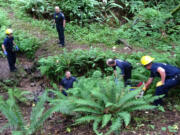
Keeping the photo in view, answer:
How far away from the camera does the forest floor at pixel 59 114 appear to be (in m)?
4.34

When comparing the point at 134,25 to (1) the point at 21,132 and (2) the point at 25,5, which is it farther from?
(1) the point at 21,132

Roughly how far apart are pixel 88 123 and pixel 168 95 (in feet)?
8.50

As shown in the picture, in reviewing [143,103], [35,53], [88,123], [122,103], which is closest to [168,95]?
[143,103]

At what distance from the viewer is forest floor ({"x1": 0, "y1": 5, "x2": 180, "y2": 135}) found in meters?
4.34

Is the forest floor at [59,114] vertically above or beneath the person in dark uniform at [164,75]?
beneath

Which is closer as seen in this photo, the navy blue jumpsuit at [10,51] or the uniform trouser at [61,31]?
the navy blue jumpsuit at [10,51]

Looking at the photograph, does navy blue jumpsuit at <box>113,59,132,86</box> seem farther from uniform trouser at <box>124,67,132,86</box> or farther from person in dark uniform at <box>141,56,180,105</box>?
person in dark uniform at <box>141,56,180,105</box>

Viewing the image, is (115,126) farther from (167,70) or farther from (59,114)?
(59,114)

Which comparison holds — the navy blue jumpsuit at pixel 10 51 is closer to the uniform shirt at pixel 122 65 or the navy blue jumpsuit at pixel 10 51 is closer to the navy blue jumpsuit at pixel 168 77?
the uniform shirt at pixel 122 65

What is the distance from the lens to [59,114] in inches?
240

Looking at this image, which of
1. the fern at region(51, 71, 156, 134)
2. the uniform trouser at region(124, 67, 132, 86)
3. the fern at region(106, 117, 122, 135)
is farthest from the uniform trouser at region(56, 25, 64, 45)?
the fern at region(106, 117, 122, 135)

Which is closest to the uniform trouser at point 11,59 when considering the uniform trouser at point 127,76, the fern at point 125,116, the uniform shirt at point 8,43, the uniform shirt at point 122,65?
the uniform shirt at point 8,43

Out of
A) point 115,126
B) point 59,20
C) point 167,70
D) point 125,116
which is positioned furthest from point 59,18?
point 115,126

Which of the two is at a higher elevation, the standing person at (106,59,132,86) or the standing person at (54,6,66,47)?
the standing person at (54,6,66,47)
